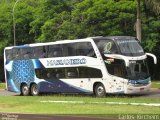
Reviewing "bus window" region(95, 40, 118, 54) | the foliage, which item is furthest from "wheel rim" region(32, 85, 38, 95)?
the foliage

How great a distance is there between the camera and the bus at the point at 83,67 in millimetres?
27953

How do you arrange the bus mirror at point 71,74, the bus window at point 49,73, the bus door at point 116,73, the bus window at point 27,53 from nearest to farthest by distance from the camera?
1. the bus door at point 116,73
2. the bus mirror at point 71,74
3. the bus window at point 49,73
4. the bus window at point 27,53

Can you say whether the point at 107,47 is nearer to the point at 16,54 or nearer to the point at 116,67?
the point at 116,67

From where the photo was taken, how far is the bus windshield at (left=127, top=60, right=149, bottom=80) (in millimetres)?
27688

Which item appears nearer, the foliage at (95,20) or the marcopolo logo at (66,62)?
the marcopolo logo at (66,62)

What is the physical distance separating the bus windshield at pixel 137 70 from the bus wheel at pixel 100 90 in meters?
2.37

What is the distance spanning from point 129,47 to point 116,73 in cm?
186

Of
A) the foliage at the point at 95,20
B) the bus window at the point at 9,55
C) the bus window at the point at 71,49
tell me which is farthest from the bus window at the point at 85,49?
the foliage at the point at 95,20

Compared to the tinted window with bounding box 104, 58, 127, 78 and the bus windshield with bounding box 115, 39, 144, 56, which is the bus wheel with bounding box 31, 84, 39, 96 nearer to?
the tinted window with bounding box 104, 58, 127, 78

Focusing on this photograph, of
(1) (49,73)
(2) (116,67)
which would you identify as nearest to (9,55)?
(1) (49,73)

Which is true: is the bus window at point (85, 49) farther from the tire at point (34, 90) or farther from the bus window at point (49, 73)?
the tire at point (34, 90)

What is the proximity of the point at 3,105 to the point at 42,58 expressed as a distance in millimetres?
9121

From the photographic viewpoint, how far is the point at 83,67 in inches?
1182

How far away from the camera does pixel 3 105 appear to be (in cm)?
2459
